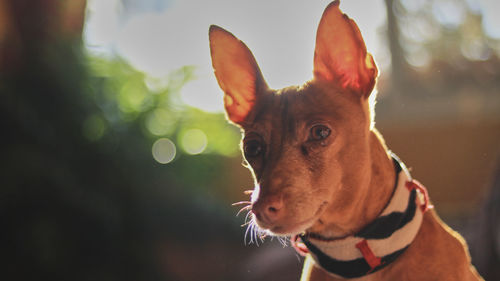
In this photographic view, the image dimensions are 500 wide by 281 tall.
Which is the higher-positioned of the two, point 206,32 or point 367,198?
point 206,32

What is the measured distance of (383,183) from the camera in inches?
40.3

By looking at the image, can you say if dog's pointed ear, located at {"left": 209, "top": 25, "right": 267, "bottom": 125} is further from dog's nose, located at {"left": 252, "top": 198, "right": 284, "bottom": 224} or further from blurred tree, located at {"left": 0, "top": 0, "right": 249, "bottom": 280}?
blurred tree, located at {"left": 0, "top": 0, "right": 249, "bottom": 280}

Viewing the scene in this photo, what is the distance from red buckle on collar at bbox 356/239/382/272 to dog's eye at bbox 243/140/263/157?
1.01ft

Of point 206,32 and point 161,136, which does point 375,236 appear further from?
point 161,136

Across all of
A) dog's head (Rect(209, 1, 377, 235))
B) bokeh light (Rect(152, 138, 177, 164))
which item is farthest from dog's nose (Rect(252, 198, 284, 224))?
bokeh light (Rect(152, 138, 177, 164))

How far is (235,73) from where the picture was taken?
119 centimetres

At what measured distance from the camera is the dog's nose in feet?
2.91

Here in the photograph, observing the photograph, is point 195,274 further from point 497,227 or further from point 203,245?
point 497,227

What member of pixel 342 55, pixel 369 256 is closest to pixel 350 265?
pixel 369 256

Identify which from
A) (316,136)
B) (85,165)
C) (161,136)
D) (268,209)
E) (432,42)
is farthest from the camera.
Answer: (161,136)

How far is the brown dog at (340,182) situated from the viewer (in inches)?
37.4

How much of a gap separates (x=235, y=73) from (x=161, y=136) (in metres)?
1.13

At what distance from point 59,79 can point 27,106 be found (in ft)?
0.58

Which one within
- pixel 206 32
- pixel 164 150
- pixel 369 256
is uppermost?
pixel 206 32
